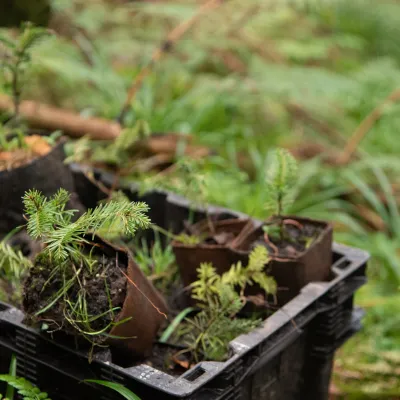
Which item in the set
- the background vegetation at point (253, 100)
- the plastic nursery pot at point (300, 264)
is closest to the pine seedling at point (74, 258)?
the plastic nursery pot at point (300, 264)

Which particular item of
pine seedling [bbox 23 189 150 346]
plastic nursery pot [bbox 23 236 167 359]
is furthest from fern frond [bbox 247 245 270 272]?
pine seedling [bbox 23 189 150 346]

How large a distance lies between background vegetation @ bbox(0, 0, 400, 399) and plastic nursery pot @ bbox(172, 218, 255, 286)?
1.08m

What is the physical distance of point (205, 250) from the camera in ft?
6.86

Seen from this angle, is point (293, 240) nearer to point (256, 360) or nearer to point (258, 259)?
point (258, 259)

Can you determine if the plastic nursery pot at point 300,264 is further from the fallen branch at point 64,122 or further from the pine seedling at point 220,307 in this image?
the fallen branch at point 64,122

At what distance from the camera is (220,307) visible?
195 cm

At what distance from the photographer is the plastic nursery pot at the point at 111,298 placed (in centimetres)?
166

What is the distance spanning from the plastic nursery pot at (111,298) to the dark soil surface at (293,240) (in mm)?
489

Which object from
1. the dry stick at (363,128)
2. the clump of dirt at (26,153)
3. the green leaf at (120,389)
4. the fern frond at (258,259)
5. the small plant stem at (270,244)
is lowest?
the dry stick at (363,128)

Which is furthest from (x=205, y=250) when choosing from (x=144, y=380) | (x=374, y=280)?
(x=374, y=280)

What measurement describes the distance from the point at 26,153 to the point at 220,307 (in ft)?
3.04

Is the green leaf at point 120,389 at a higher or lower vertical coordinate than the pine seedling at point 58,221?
lower

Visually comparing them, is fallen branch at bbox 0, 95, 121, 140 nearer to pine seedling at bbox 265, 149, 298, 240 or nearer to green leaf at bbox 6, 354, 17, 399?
pine seedling at bbox 265, 149, 298, 240

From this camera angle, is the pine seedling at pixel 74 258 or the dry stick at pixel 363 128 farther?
the dry stick at pixel 363 128
